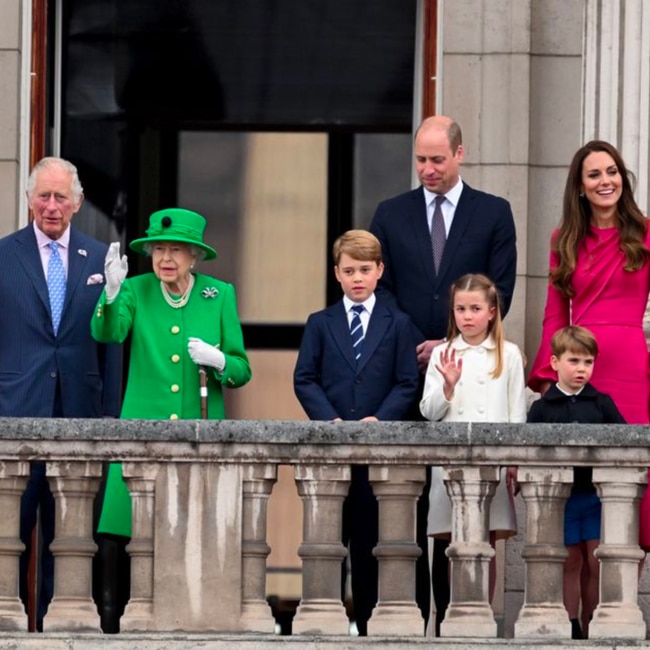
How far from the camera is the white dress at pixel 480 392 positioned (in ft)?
36.7

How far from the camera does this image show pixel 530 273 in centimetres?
1372

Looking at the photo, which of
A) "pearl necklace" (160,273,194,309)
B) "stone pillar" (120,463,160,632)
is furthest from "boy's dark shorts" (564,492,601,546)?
"pearl necklace" (160,273,194,309)

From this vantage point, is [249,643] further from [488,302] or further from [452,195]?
[452,195]

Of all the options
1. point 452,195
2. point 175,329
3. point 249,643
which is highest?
point 452,195

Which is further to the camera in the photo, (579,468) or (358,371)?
(358,371)

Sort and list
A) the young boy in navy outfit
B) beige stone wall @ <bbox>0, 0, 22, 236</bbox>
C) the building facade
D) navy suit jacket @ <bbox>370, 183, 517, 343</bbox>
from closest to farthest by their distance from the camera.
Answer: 1. the young boy in navy outfit
2. navy suit jacket @ <bbox>370, 183, 517, 343</bbox>
3. beige stone wall @ <bbox>0, 0, 22, 236</bbox>
4. the building facade

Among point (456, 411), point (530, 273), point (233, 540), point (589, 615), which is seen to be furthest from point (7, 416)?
point (530, 273)

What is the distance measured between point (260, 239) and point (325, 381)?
4083mm

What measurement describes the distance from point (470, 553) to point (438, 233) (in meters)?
1.68

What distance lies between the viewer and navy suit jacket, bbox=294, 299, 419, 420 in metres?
11.3

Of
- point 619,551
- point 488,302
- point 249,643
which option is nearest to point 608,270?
point 488,302

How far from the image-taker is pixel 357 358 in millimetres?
11367

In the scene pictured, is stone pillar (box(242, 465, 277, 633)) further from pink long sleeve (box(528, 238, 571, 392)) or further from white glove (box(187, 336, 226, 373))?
pink long sleeve (box(528, 238, 571, 392))

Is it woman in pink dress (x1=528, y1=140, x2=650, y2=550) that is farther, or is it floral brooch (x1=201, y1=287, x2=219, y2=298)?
floral brooch (x1=201, y1=287, x2=219, y2=298)
